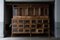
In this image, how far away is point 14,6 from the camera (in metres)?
7.11

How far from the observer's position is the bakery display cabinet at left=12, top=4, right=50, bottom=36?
7.03 metres

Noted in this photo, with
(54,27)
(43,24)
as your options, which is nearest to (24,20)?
(43,24)

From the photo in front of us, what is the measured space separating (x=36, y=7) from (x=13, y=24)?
125cm

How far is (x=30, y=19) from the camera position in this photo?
7.04 metres

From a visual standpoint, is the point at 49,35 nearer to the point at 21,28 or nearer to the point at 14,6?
the point at 21,28

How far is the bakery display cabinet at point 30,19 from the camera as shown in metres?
7.03

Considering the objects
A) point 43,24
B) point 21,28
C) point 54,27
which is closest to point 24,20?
point 21,28

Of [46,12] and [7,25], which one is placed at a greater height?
[46,12]

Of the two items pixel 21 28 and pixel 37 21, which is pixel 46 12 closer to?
pixel 37 21

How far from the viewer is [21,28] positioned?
23.2 ft

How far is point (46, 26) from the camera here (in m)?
7.04

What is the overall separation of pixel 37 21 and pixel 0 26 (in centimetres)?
160

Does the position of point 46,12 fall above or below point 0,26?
above

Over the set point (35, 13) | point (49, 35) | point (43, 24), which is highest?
point (35, 13)
